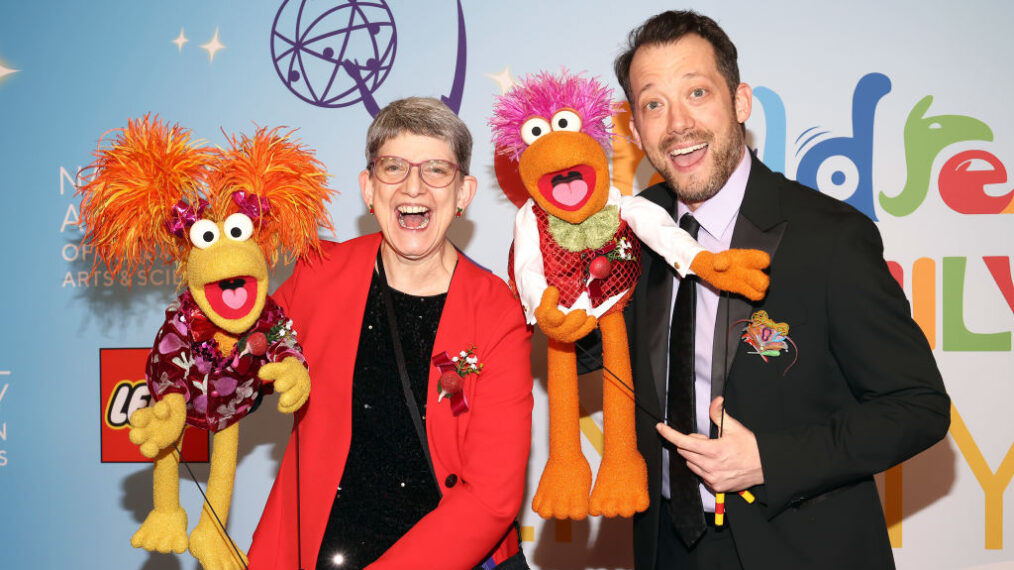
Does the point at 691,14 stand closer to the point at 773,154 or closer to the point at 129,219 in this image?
the point at 773,154

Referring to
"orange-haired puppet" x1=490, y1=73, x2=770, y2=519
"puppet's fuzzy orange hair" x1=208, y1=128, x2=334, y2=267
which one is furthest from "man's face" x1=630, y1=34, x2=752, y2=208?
"puppet's fuzzy orange hair" x1=208, y1=128, x2=334, y2=267

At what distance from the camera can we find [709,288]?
1.48 m

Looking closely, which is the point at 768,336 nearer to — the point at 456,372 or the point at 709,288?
the point at 709,288

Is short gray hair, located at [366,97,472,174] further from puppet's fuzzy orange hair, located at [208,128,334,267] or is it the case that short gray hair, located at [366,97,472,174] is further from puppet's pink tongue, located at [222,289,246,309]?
puppet's pink tongue, located at [222,289,246,309]

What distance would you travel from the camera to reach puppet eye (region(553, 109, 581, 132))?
1.51 m

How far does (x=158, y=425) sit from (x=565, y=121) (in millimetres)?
958

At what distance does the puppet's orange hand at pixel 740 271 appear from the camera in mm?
1296

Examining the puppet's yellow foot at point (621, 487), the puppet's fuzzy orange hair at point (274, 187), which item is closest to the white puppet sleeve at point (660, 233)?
the puppet's yellow foot at point (621, 487)

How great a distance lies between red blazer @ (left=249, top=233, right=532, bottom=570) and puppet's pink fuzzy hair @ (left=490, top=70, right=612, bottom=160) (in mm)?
322

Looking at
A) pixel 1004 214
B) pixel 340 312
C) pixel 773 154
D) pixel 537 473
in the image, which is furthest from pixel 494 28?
pixel 1004 214

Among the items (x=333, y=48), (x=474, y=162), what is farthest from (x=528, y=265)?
(x=333, y=48)

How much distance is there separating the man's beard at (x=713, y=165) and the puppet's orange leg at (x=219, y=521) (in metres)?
1.04

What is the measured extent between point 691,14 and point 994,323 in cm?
149

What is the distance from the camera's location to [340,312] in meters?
1.59
